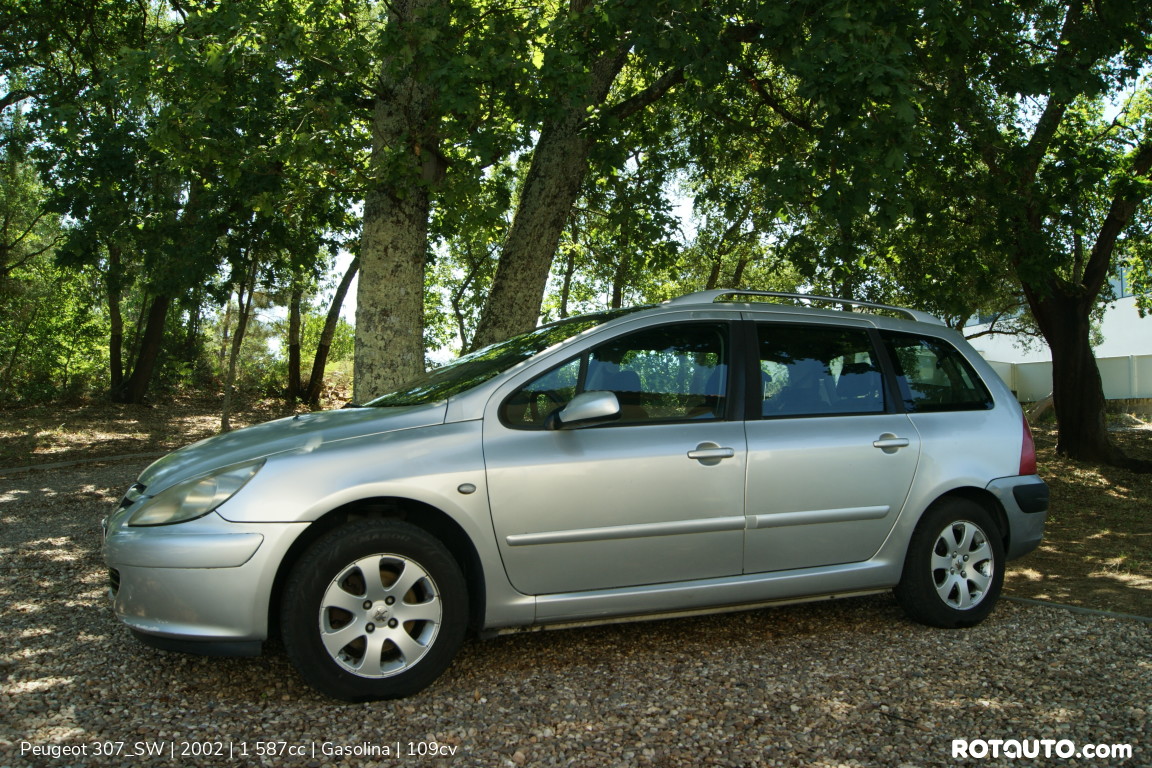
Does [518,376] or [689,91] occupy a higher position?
→ [689,91]

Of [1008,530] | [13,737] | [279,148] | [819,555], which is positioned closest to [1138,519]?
[1008,530]

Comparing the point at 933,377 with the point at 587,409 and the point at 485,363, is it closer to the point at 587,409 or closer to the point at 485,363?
the point at 587,409

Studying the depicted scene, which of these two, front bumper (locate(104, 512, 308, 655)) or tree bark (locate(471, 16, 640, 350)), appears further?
tree bark (locate(471, 16, 640, 350))

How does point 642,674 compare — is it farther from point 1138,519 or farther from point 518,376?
point 1138,519

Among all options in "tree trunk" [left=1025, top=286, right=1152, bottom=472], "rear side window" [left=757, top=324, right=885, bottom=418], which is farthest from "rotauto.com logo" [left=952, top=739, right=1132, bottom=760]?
"tree trunk" [left=1025, top=286, right=1152, bottom=472]

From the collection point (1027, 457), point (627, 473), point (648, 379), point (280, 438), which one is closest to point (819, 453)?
point (648, 379)

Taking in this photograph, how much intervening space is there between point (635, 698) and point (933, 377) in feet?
8.83

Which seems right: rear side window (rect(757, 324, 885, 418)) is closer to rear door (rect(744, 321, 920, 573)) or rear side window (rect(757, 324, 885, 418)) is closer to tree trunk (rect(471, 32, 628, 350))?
rear door (rect(744, 321, 920, 573))

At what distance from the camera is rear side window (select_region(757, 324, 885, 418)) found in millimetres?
4828

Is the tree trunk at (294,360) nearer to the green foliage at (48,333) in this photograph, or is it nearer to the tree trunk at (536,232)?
the green foliage at (48,333)

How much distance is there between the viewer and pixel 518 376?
4.32 metres

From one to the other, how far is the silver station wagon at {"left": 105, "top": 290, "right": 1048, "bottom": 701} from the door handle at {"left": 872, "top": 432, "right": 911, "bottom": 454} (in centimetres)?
2

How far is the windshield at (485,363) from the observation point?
4.53 metres

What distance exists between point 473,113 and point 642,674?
15.8ft
